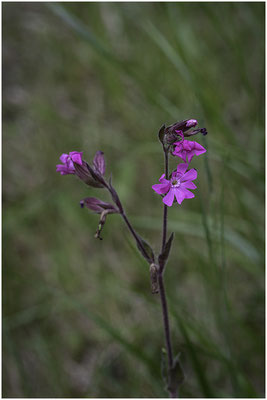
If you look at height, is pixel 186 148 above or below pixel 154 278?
above

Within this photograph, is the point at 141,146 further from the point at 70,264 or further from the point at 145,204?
the point at 70,264

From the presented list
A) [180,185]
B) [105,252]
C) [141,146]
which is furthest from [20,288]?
[180,185]

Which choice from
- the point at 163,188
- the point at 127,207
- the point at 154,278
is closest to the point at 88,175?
the point at 163,188

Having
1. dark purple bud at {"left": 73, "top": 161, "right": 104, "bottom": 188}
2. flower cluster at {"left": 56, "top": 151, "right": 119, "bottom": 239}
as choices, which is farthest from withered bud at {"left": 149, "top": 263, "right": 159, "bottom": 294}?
dark purple bud at {"left": 73, "top": 161, "right": 104, "bottom": 188}

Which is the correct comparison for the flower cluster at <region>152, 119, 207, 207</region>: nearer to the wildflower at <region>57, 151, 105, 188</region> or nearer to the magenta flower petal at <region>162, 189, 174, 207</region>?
the magenta flower petal at <region>162, 189, 174, 207</region>

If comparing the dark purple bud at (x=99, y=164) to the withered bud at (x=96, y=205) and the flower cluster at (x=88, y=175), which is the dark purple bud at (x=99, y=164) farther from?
the withered bud at (x=96, y=205)

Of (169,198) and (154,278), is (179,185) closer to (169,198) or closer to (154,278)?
(169,198)
